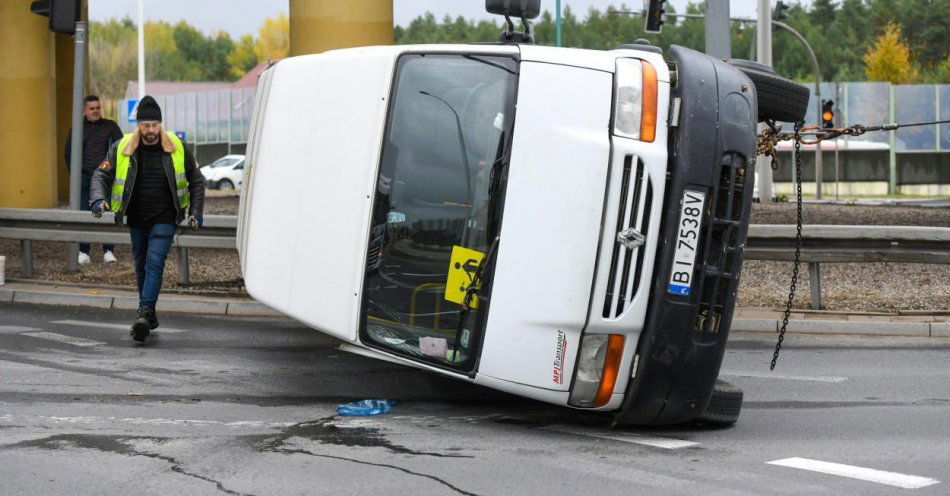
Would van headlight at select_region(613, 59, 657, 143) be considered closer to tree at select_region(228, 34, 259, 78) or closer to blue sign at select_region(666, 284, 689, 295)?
blue sign at select_region(666, 284, 689, 295)

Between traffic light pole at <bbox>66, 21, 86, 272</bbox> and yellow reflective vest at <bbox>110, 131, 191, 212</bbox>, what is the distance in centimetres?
453

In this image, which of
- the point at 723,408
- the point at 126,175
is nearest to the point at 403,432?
the point at 723,408

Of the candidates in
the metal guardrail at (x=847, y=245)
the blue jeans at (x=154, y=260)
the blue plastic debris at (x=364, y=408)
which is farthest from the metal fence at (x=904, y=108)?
the blue plastic debris at (x=364, y=408)

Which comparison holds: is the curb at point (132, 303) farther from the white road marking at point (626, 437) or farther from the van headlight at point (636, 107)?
the van headlight at point (636, 107)

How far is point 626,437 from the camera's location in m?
6.95

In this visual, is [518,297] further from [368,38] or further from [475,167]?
[368,38]

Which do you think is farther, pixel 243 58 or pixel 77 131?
pixel 243 58

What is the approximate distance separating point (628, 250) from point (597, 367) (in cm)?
61

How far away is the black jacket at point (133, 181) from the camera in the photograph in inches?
412

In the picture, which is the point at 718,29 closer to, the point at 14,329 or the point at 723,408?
the point at 723,408

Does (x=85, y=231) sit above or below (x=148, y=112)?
below

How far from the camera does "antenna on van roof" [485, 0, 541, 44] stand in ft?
26.4

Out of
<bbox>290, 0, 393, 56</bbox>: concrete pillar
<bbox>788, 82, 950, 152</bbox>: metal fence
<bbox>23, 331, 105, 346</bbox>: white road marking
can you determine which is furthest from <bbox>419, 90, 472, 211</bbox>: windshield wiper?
<bbox>788, 82, 950, 152</bbox>: metal fence

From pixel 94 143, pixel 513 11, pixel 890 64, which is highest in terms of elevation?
pixel 890 64
